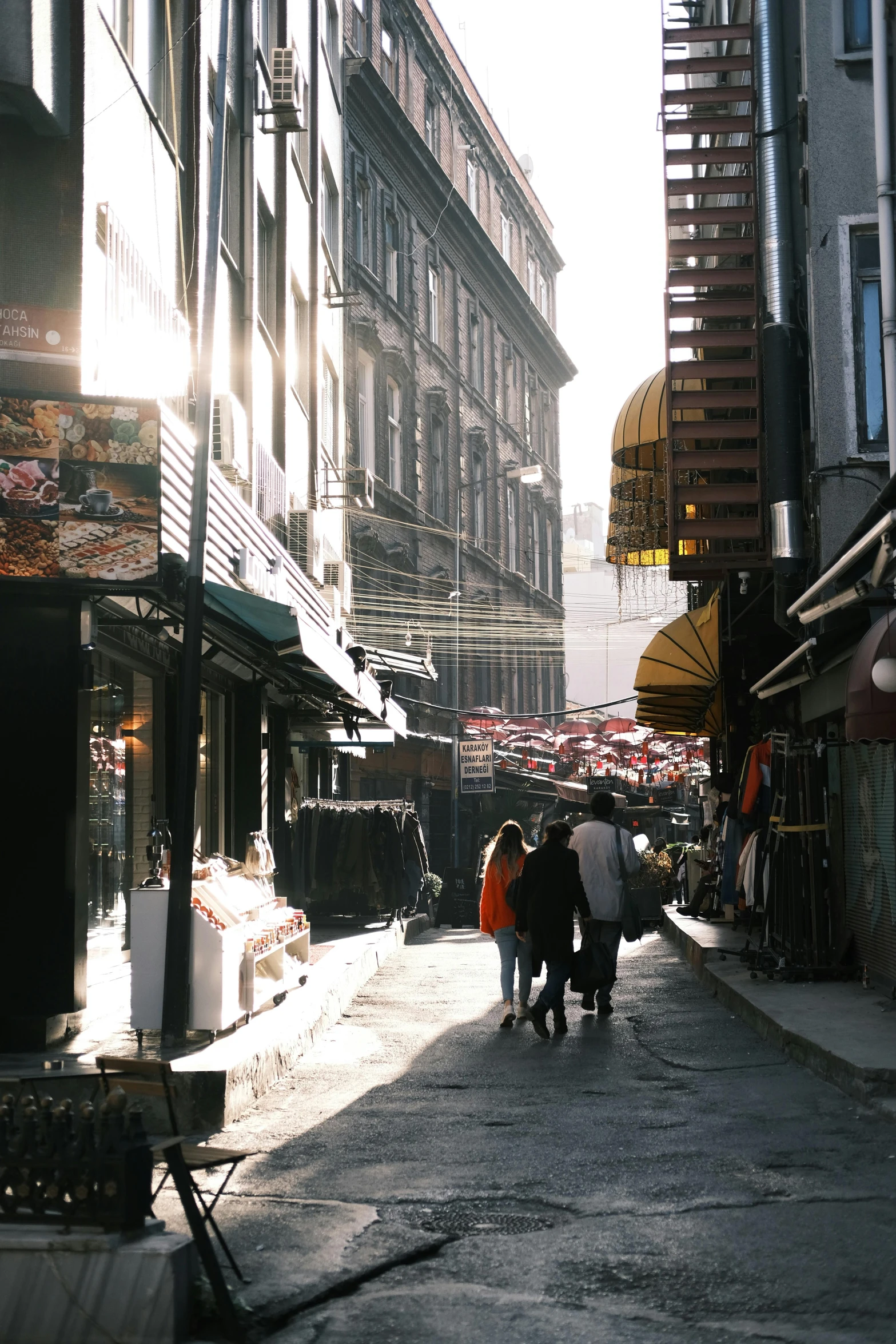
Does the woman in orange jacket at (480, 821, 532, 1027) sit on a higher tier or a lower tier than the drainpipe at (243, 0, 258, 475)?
lower

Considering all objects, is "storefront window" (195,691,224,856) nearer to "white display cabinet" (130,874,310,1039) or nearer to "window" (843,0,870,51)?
"white display cabinet" (130,874,310,1039)

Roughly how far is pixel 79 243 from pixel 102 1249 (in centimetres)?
726

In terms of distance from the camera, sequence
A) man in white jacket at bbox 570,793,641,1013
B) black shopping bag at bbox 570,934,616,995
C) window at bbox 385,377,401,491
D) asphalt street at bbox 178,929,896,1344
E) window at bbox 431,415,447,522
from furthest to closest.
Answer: window at bbox 431,415,447,522, window at bbox 385,377,401,491, man in white jacket at bbox 570,793,641,1013, black shopping bag at bbox 570,934,616,995, asphalt street at bbox 178,929,896,1344

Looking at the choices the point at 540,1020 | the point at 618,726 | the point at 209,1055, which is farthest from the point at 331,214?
the point at 618,726

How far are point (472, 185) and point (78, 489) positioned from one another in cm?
3691

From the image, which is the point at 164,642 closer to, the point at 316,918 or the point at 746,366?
the point at 746,366

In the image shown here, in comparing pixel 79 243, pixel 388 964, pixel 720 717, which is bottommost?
pixel 388 964

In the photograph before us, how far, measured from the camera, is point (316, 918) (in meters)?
22.5

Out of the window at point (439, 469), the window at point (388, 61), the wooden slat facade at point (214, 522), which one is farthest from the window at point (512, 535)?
the wooden slat facade at point (214, 522)

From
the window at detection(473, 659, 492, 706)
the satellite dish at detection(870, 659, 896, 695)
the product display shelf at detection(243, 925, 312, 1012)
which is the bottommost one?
the product display shelf at detection(243, 925, 312, 1012)

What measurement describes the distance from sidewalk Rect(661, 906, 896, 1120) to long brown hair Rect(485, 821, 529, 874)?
221 cm

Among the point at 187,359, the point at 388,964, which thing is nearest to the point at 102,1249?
the point at 187,359

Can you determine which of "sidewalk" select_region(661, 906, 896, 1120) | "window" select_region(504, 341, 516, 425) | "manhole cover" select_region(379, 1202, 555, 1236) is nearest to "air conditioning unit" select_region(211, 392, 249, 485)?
"sidewalk" select_region(661, 906, 896, 1120)

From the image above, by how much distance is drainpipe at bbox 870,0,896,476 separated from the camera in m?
12.1
